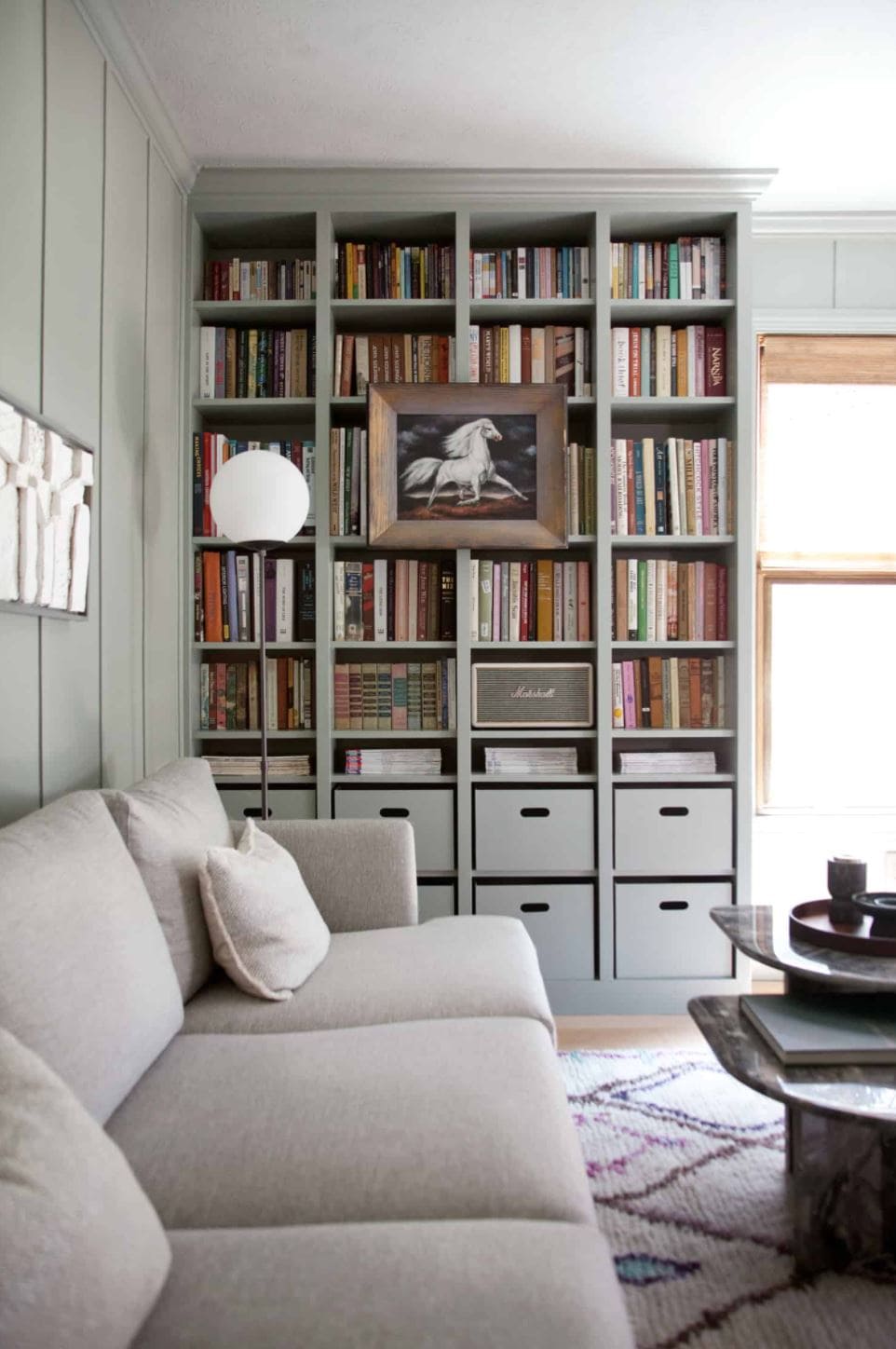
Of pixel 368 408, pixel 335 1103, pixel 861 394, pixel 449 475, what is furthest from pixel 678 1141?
pixel 861 394

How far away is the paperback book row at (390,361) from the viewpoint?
3.14m

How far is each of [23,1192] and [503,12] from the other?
2573 millimetres

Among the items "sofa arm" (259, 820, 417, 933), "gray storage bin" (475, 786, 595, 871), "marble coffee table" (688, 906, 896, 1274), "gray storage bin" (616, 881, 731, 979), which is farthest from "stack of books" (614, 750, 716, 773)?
"marble coffee table" (688, 906, 896, 1274)

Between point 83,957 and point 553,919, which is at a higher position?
point 83,957

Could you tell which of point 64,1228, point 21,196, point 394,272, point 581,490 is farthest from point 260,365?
point 64,1228

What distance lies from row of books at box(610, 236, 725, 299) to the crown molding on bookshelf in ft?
0.51

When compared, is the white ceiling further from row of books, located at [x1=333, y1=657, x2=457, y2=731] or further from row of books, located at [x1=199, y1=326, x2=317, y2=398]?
row of books, located at [x1=333, y1=657, x2=457, y2=731]

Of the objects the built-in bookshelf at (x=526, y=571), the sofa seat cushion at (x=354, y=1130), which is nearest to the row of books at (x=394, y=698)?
the built-in bookshelf at (x=526, y=571)

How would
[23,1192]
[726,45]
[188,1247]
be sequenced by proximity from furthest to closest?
1. [726,45]
2. [188,1247]
3. [23,1192]

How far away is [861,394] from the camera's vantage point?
3430 mm

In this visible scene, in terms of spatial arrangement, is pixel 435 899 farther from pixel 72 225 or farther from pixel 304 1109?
pixel 72 225

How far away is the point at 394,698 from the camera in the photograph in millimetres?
3172

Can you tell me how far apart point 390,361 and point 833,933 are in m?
2.22

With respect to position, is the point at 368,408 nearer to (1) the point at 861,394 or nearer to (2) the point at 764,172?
(2) the point at 764,172
